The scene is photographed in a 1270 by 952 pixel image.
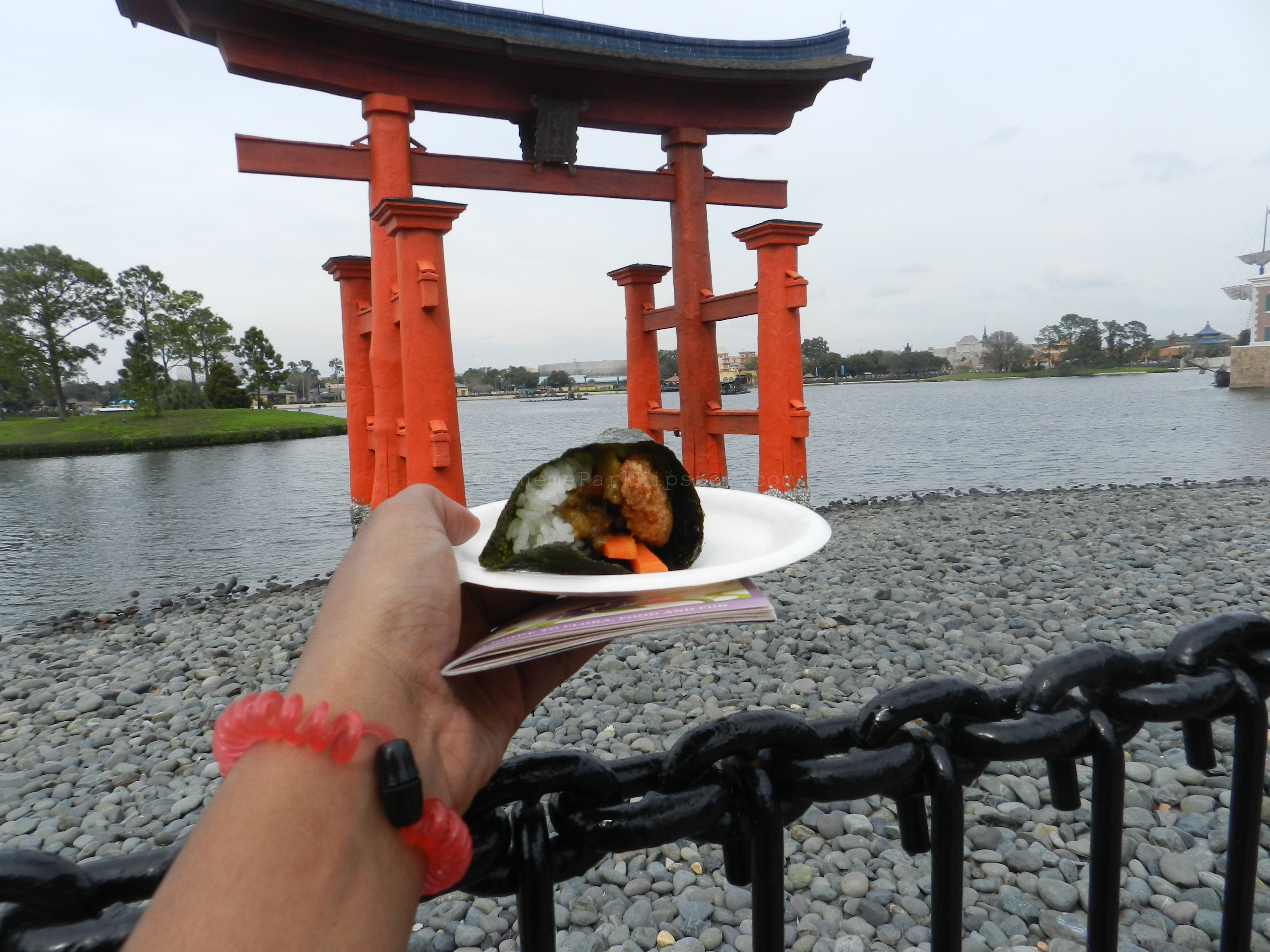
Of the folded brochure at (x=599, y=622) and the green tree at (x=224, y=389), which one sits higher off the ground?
the green tree at (x=224, y=389)

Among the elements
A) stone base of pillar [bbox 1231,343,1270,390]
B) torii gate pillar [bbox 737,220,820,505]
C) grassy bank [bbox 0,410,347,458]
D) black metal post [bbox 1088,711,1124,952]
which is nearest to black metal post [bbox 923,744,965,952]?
black metal post [bbox 1088,711,1124,952]

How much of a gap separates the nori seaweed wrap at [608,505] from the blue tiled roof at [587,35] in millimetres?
6480

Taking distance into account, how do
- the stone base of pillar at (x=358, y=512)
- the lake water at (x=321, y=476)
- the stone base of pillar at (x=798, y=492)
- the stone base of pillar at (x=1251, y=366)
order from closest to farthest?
the stone base of pillar at (x=798, y=492) → the stone base of pillar at (x=358, y=512) → the lake water at (x=321, y=476) → the stone base of pillar at (x=1251, y=366)

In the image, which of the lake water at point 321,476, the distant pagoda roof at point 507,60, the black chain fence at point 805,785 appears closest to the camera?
the black chain fence at point 805,785

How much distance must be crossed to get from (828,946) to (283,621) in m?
5.54

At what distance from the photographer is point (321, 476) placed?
1927 cm

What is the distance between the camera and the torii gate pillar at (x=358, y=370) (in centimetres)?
808

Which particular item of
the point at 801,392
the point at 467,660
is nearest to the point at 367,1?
the point at 801,392

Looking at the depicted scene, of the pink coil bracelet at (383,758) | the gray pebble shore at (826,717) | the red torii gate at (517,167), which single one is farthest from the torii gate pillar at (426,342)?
the pink coil bracelet at (383,758)

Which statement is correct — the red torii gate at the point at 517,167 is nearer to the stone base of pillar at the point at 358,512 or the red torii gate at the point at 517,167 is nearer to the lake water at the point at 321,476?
the stone base of pillar at the point at 358,512

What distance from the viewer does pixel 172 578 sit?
9.02 m

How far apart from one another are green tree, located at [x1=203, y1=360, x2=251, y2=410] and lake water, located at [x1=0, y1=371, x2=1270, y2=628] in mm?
11841

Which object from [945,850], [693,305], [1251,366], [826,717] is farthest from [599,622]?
[1251,366]

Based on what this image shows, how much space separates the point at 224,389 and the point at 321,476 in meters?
29.0
